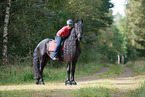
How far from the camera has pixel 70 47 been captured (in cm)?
927

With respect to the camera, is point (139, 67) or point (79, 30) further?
point (139, 67)

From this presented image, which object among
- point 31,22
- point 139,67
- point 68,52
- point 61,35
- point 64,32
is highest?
point 31,22

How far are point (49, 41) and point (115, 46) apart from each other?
50.8m

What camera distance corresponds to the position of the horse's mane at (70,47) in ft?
30.1

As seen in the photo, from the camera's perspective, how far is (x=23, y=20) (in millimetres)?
16359

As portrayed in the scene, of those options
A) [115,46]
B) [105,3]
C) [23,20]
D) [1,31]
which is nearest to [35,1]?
[23,20]

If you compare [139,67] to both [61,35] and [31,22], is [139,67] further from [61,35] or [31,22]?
[61,35]

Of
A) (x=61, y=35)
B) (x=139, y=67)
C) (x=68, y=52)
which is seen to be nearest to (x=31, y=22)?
(x=61, y=35)

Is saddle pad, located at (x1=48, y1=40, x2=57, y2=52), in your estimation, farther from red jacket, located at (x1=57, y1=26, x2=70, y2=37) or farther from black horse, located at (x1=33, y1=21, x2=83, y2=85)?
red jacket, located at (x1=57, y1=26, x2=70, y2=37)

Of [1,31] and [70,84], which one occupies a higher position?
[1,31]

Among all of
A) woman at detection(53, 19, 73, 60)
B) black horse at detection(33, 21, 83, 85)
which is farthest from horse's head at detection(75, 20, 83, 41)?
woman at detection(53, 19, 73, 60)

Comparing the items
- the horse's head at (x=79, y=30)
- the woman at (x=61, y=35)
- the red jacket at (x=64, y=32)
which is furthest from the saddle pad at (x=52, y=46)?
the horse's head at (x=79, y=30)

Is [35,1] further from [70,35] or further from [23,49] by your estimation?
[70,35]

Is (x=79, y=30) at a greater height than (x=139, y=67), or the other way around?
(x=79, y=30)
